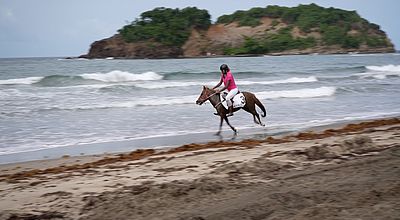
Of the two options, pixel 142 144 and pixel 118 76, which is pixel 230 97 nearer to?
pixel 142 144

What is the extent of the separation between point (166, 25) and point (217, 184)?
9053cm

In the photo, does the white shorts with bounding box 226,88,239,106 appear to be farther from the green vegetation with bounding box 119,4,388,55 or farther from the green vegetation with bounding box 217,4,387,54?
the green vegetation with bounding box 217,4,387,54

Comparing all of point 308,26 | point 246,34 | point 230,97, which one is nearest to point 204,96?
point 230,97

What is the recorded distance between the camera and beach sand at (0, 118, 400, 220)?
514 cm

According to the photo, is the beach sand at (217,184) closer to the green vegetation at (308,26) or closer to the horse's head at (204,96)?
the horse's head at (204,96)

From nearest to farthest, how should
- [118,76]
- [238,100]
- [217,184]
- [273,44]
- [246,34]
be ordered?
[217,184] → [238,100] → [118,76] → [273,44] → [246,34]

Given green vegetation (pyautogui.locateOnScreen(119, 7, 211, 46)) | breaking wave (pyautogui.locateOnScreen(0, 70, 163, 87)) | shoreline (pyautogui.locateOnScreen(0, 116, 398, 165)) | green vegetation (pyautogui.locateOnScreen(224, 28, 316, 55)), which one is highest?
green vegetation (pyautogui.locateOnScreen(119, 7, 211, 46))

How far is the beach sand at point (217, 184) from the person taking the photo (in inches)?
202

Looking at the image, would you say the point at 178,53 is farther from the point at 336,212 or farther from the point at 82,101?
the point at 336,212

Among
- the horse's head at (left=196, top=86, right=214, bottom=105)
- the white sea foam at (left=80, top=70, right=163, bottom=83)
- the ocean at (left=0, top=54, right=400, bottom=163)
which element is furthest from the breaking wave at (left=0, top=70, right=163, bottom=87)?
the horse's head at (left=196, top=86, right=214, bottom=105)

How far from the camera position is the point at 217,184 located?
605 centimetres

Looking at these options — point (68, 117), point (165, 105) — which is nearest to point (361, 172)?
point (68, 117)

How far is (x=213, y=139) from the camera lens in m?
11.8

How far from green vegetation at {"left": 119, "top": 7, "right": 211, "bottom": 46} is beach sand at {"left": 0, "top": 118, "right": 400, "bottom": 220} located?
276 feet
